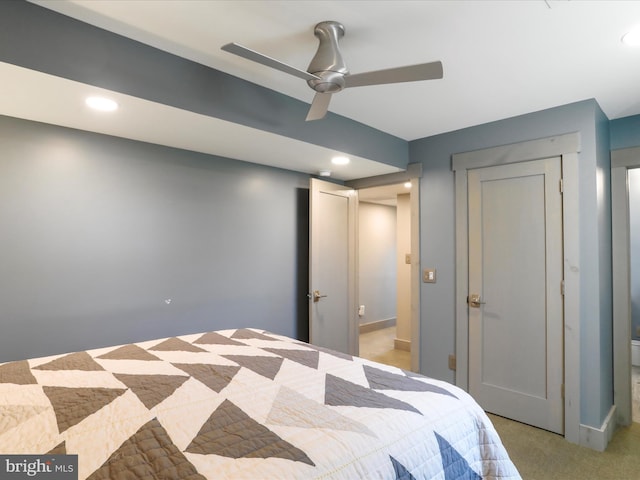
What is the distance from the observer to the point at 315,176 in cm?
386

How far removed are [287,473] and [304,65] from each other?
6.60 feet

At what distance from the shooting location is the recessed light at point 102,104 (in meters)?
1.92

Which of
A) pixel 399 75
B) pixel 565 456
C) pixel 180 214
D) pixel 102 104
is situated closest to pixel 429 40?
pixel 399 75

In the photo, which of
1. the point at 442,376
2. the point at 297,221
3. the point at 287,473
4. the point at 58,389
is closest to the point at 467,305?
the point at 442,376

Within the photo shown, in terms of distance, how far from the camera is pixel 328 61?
68.9 inches

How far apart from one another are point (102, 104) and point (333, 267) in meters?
2.43

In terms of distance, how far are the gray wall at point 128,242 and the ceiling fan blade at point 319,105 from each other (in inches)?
50.8

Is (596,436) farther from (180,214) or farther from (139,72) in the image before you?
(139,72)

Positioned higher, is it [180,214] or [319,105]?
[319,105]

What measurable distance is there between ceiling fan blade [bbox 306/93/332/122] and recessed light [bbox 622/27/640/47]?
1499 millimetres

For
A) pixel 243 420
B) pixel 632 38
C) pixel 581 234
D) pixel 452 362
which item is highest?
pixel 632 38

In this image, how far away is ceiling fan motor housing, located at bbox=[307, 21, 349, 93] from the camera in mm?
1735

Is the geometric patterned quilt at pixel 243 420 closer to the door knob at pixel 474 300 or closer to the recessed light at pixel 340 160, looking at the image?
the door knob at pixel 474 300

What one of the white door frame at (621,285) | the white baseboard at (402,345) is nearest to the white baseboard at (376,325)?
the white baseboard at (402,345)
